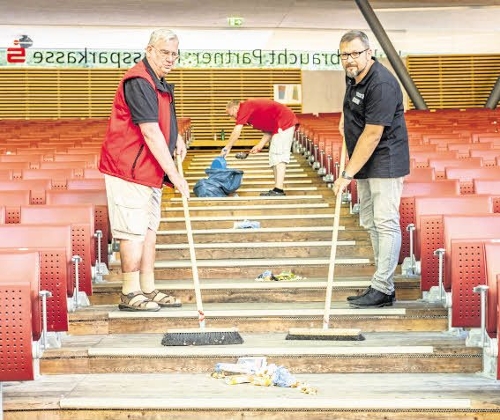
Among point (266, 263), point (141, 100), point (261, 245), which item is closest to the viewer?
point (141, 100)

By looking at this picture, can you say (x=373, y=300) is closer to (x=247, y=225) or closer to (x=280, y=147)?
(x=247, y=225)

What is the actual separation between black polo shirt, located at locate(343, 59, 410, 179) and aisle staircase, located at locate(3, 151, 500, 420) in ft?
2.48

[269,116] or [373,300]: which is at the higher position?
[269,116]

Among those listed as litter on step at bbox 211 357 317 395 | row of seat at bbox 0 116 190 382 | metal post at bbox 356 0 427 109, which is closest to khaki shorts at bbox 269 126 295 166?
row of seat at bbox 0 116 190 382

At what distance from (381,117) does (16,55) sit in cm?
1715

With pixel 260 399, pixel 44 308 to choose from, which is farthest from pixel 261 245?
pixel 260 399

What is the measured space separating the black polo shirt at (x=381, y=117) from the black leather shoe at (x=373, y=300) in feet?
2.08

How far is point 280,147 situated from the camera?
8.70m

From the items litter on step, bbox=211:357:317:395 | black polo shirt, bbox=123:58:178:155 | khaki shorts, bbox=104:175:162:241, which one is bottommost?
litter on step, bbox=211:357:317:395

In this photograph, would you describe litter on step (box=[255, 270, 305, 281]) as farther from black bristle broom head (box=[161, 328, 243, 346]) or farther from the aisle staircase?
black bristle broom head (box=[161, 328, 243, 346])

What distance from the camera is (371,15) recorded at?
1598 cm

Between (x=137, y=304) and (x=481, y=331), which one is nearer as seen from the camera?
(x=481, y=331)

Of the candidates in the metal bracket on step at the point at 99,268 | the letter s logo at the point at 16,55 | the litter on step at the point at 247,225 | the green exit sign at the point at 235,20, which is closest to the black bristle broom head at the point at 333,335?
the metal bracket on step at the point at 99,268

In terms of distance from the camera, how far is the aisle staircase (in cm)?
363
